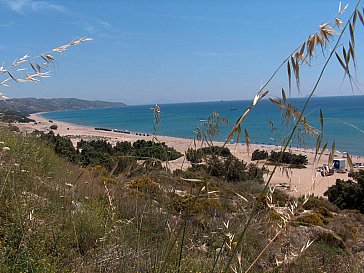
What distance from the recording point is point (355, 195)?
628 inches

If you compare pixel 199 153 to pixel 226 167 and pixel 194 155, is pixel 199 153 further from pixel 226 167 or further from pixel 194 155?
pixel 226 167

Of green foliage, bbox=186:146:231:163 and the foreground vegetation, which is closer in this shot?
green foliage, bbox=186:146:231:163

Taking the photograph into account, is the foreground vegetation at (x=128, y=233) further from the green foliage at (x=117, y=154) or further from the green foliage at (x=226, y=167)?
the green foliage at (x=117, y=154)

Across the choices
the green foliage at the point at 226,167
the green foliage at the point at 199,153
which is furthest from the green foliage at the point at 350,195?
the green foliage at the point at 199,153

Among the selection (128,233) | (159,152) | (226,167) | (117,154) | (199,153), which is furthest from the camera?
(128,233)

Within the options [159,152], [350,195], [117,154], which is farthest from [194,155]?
[350,195]

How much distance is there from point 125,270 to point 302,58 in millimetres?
1816

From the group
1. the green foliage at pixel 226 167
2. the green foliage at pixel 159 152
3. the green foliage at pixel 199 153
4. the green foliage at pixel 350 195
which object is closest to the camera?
the green foliage at pixel 226 167

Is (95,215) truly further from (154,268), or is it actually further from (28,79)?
(28,79)

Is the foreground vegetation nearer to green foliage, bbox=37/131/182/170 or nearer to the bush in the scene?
the bush

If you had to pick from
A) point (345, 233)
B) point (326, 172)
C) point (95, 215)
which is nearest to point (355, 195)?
point (345, 233)

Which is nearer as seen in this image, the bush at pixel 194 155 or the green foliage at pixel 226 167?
the green foliage at pixel 226 167

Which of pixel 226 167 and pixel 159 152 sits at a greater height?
pixel 159 152

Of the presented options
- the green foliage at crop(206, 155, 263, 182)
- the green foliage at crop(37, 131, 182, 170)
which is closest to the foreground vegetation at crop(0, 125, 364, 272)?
the green foliage at crop(206, 155, 263, 182)
